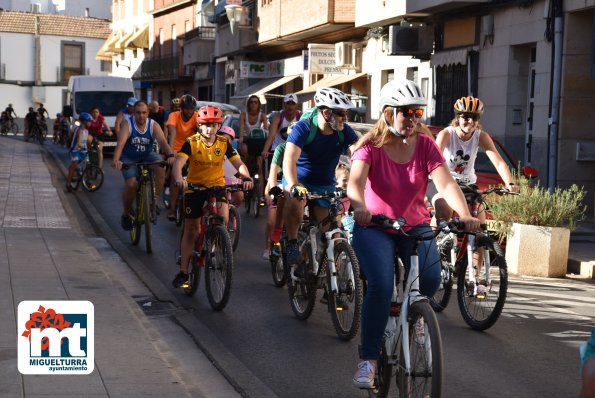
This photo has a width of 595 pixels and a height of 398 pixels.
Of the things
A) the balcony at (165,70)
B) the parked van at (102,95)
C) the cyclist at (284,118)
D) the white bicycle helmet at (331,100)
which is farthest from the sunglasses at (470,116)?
the balcony at (165,70)

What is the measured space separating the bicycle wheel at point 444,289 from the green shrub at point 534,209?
110 inches

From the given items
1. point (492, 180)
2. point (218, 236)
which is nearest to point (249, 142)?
point (492, 180)

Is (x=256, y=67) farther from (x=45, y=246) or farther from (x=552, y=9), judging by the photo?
(x=45, y=246)

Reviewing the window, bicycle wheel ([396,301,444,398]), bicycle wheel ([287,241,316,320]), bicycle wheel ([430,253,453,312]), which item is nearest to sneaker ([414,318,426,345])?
bicycle wheel ([396,301,444,398])

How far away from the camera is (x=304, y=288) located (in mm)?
9117

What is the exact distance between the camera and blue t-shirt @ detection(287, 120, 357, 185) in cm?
907

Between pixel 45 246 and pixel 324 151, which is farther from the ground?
pixel 324 151

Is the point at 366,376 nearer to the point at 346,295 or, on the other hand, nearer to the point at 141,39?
the point at 346,295

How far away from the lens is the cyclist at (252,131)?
60.2ft

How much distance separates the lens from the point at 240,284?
11047 millimetres

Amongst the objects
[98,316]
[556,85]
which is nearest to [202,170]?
[98,316]

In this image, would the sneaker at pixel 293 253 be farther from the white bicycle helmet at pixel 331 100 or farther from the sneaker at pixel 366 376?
the sneaker at pixel 366 376

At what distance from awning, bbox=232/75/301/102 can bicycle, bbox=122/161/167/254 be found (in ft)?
84.9

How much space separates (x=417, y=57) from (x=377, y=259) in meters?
22.6
